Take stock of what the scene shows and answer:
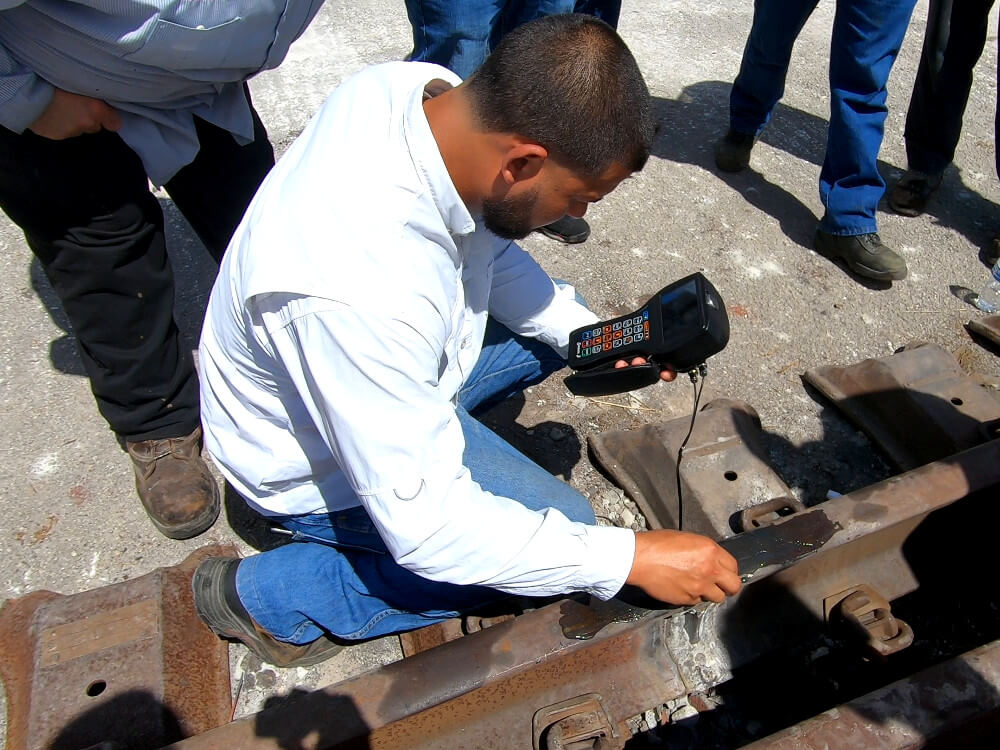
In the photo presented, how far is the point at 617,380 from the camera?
1.89 m

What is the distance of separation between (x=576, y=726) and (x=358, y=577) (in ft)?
2.03

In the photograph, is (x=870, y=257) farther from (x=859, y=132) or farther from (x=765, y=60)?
(x=765, y=60)

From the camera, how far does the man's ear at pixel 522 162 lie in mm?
1358

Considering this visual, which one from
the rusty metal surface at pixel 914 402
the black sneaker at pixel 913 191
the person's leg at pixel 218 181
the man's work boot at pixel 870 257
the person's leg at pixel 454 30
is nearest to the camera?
the person's leg at pixel 218 181

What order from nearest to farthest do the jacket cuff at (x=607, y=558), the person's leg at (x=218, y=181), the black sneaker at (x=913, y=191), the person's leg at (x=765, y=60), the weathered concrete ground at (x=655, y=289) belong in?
the jacket cuff at (x=607, y=558), the person's leg at (x=218, y=181), the weathered concrete ground at (x=655, y=289), the person's leg at (x=765, y=60), the black sneaker at (x=913, y=191)

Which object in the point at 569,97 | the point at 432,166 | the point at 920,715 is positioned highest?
the point at 569,97

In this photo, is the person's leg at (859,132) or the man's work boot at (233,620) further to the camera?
the person's leg at (859,132)

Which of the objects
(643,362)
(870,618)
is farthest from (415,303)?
(870,618)

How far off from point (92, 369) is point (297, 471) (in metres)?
0.88

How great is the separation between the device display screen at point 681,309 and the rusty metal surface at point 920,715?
90cm

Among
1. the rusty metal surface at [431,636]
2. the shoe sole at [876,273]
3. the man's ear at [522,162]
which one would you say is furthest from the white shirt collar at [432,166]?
the shoe sole at [876,273]

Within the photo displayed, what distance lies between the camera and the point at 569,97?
1341mm

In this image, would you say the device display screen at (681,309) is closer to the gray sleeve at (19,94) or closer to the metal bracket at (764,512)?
the metal bracket at (764,512)

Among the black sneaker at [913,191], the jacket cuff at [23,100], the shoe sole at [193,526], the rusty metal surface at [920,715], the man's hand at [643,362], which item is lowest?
the shoe sole at [193,526]
